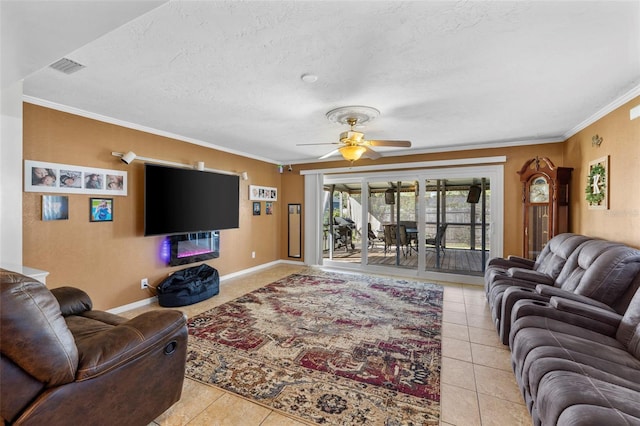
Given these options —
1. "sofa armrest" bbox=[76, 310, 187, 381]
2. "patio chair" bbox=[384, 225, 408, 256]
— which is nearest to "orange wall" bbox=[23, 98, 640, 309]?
"patio chair" bbox=[384, 225, 408, 256]

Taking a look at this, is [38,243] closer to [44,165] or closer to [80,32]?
[44,165]

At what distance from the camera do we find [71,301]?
2189 mm

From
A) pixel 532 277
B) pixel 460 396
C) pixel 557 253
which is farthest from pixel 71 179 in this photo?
pixel 557 253

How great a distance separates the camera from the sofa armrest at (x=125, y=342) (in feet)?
4.38

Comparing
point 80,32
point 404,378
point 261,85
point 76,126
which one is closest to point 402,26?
point 261,85

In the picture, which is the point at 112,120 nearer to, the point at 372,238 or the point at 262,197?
the point at 262,197

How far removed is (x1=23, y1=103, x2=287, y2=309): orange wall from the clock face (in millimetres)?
5229

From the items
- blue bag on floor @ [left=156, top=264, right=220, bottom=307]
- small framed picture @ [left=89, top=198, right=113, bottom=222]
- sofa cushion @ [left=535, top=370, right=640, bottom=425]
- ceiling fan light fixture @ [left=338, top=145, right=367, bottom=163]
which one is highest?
ceiling fan light fixture @ [left=338, top=145, right=367, bottom=163]

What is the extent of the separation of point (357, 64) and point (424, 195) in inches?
146

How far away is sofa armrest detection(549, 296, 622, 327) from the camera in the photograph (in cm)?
188

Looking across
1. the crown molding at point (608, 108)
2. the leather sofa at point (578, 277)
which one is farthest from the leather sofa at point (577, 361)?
the crown molding at point (608, 108)

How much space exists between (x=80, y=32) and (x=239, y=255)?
14.2ft

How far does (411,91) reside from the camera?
8.50 ft

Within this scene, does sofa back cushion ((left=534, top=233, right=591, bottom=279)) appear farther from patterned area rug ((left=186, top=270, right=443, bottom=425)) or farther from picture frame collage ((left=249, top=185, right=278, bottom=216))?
picture frame collage ((left=249, top=185, right=278, bottom=216))
